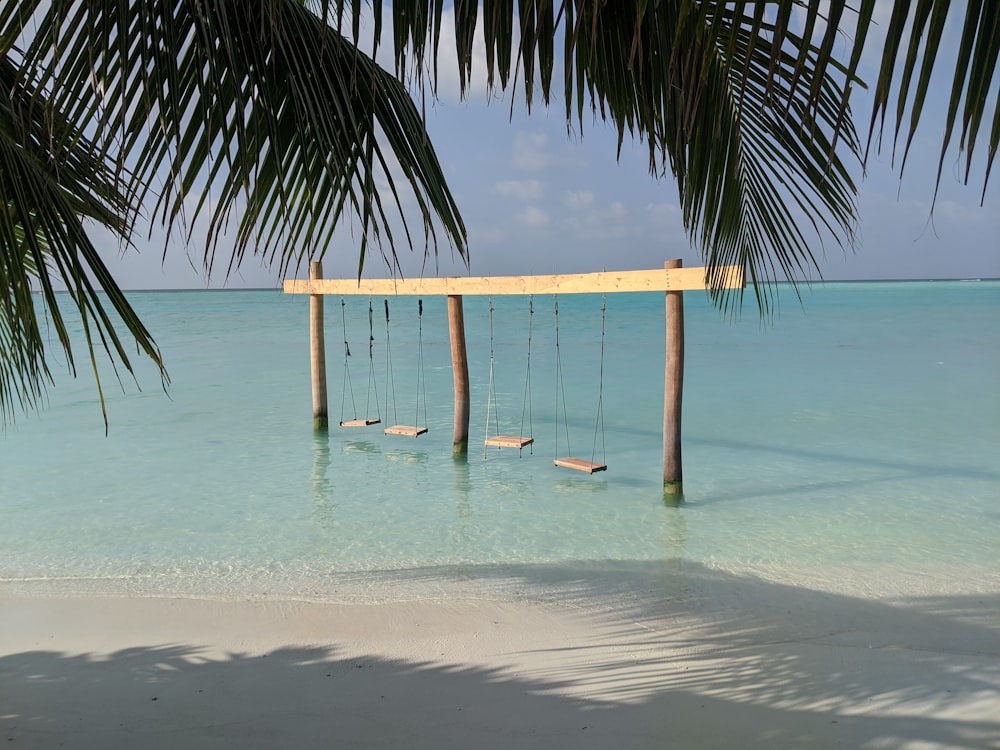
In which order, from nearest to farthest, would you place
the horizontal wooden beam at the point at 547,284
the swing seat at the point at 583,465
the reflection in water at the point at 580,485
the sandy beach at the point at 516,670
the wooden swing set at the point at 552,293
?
the sandy beach at the point at 516,670, the horizontal wooden beam at the point at 547,284, the wooden swing set at the point at 552,293, the swing seat at the point at 583,465, the reflection in water at the point at 580,485

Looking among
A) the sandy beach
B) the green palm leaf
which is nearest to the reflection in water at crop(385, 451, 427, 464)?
the sandy beach

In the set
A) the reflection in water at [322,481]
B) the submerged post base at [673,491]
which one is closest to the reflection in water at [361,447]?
the reflection in water at [322,481]

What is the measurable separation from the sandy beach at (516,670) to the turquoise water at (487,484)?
2.70 ft

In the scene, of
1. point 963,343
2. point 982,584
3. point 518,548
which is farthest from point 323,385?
point 963,343

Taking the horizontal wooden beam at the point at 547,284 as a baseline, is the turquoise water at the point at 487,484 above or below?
below

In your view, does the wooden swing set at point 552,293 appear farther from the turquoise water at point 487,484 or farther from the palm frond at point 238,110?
the palm frond at point 238,110

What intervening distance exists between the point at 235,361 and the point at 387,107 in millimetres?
25232

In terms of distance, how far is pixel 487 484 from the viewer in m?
9.70

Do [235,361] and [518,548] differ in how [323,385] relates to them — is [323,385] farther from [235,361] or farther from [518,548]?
[235,361]

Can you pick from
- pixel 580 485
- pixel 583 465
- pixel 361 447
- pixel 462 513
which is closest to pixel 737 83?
pixel 583 465

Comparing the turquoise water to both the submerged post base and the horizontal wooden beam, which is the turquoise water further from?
the horizontal wooden beam

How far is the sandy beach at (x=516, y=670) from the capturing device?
154 inches

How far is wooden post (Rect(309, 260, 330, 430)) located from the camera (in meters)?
12.4

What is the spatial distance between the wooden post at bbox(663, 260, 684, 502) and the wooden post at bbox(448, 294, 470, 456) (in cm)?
310
